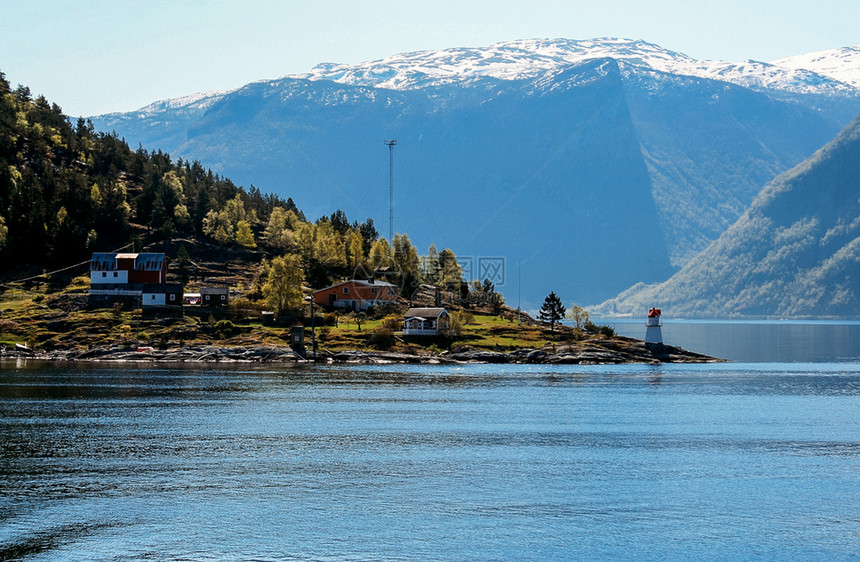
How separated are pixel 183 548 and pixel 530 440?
3459 cm

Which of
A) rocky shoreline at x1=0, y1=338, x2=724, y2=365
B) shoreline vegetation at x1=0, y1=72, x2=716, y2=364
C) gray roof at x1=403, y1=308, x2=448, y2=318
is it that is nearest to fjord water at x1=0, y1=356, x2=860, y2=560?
rocky shoreline at x1=0, y1=338, x2=724, y2=365

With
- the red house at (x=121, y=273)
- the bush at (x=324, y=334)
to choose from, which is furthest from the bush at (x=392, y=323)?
the red house at (x=121, y=273)

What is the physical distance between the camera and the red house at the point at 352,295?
174 meters

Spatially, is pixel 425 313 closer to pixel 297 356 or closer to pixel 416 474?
pixel 297 356

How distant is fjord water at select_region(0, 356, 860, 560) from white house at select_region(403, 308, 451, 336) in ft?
172

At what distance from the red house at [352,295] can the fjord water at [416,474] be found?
70.3 metres

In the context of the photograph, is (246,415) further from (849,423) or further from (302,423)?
(849,423)

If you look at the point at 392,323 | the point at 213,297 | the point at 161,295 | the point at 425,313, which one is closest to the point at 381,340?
the point at 392,323

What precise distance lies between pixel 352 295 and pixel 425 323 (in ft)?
79.5

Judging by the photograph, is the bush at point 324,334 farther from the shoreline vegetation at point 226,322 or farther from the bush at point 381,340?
the bush at point 381,340

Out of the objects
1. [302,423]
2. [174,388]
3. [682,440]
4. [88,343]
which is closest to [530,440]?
[682,440]

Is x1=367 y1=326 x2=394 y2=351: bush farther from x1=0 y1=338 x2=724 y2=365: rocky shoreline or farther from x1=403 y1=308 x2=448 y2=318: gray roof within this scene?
x1=403 y1=308 x2=448 y2=318: gray roof

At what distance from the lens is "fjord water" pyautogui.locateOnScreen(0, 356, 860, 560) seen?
43438 millimetres

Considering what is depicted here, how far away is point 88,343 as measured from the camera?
14538cm
